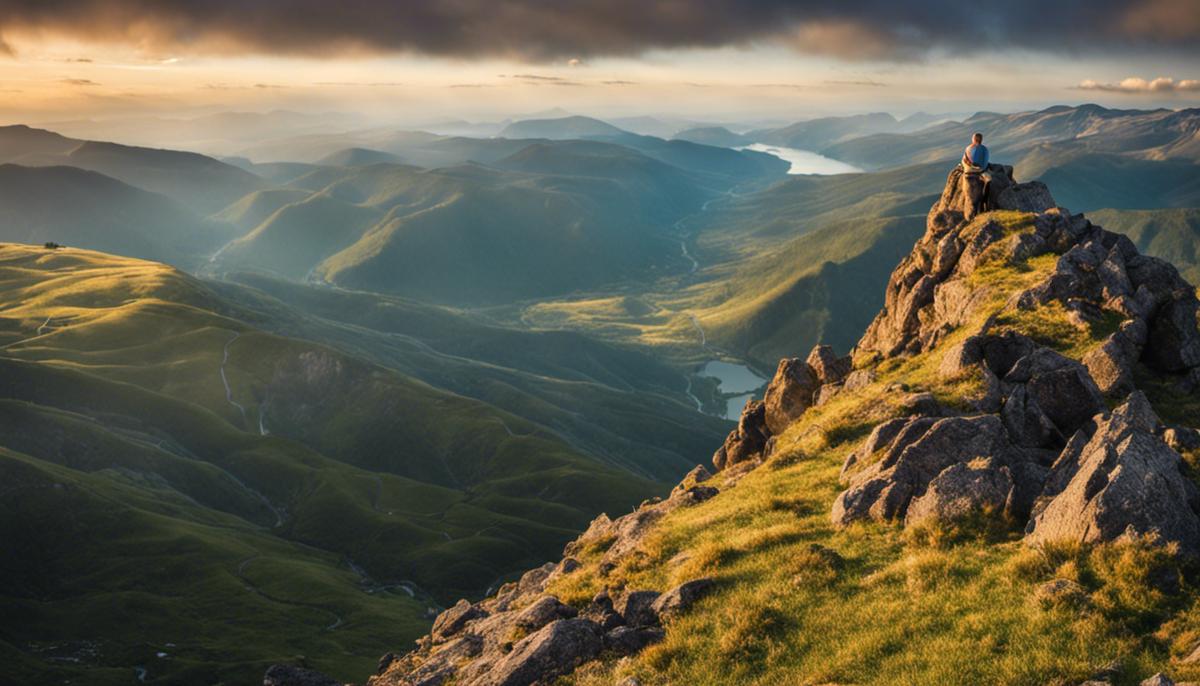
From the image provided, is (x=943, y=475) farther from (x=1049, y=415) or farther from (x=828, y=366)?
(x=828, y=366)

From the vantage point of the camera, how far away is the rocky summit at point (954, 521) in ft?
61.8

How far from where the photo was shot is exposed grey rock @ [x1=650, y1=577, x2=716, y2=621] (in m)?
24.2

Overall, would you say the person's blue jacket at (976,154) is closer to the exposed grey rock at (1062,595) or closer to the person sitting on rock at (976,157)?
the person sitting on rock at (976,157)

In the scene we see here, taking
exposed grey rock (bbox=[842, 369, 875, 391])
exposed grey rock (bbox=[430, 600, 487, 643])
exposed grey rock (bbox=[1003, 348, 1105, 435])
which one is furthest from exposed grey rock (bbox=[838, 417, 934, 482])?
exposed grey rock (bbox=[430, 600, 487, 643])

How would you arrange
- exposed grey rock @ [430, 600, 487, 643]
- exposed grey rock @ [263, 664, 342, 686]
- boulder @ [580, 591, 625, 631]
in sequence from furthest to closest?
1. exposed grey rock @ [430, 600, 487, 643]
2. exposed grey rock @ [263, 664, 342, 686]
3. boulder @ [580, 591, 625, 631]

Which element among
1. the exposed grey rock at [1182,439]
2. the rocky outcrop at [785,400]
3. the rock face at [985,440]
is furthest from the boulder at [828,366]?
the exposed grey rock at [1182,439]

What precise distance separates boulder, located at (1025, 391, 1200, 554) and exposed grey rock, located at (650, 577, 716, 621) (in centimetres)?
950

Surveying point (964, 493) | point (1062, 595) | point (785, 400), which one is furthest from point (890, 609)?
point (785, 400)

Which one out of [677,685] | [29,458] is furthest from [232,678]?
[677,685]

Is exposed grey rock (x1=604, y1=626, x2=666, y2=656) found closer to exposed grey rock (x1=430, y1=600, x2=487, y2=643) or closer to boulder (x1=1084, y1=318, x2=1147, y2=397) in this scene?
exposed grey rock (x1=430, y1=600, x2=487, y2=643)

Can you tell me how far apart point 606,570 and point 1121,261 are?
32.7 meters

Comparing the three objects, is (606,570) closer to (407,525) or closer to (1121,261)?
(1121,261)

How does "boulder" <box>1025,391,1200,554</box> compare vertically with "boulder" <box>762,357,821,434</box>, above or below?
Result: above

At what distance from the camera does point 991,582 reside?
20328 mm
